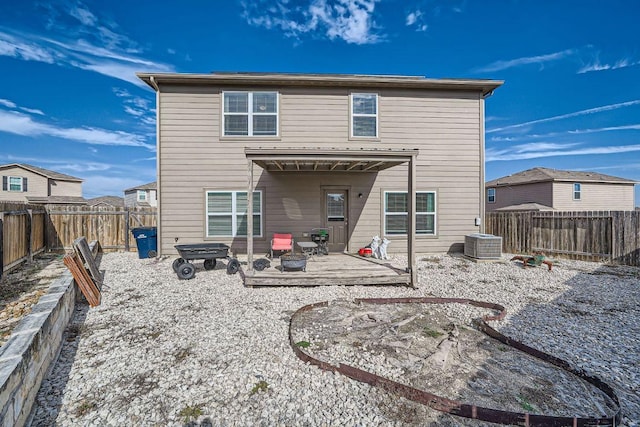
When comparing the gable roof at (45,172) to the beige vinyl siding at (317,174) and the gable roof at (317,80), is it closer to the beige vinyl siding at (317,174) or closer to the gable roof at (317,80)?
the gable roof at (317,80)

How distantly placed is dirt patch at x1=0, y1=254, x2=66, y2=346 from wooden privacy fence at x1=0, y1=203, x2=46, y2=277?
10.2 inches

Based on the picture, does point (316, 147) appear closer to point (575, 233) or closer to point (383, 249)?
point (383, 249)

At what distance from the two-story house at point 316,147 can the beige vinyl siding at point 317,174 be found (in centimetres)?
3

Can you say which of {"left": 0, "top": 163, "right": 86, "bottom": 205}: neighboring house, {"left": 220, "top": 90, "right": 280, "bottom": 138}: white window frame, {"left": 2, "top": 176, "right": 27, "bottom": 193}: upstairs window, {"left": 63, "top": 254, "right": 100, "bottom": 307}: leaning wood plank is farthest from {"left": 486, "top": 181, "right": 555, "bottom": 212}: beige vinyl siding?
{"left": 2, "top": 176, "right": 27, "bottom": 193}: upstairs window

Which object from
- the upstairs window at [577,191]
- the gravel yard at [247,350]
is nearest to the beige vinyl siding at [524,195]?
the upstairs window at [577,191]

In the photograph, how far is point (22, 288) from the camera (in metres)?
5.11

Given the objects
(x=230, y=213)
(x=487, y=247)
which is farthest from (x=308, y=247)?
(x=487, y=247)

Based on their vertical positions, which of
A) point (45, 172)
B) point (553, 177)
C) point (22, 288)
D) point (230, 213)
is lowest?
point (22, 288)

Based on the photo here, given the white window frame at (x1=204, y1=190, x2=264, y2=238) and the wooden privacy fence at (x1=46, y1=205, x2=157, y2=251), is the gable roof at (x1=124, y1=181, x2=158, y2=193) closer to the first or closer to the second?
the wooden privacy fence at (x1=46, y1=205, x2=157, y2=251)

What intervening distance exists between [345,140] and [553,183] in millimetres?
16987

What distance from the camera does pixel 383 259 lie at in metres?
7.67

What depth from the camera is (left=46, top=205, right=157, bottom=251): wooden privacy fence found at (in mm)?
9250

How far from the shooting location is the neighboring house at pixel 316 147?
327 inches

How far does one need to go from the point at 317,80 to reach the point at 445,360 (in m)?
7.81
